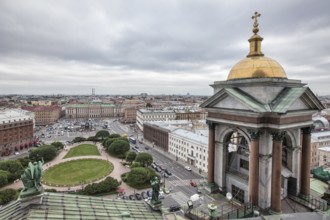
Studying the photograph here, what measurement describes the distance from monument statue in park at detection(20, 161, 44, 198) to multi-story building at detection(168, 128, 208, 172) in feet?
214

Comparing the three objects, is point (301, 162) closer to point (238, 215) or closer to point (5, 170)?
point (238, 215)

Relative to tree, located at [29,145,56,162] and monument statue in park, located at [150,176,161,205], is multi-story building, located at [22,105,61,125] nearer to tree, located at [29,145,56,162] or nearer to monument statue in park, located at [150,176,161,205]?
tree, located at [29,145,56,162]

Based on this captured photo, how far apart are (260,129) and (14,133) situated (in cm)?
11495

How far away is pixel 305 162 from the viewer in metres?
19.0

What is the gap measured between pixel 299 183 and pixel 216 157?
22.6ft

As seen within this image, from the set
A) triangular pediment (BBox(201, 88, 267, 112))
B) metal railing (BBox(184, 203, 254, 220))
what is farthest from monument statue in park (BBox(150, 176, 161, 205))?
triangular pediment (BBox(201, 88, 267, 112))

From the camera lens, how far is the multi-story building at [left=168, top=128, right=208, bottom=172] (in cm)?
7588

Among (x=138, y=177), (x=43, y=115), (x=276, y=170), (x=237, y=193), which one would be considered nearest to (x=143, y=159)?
(x=138, y=177)

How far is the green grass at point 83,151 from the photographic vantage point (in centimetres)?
8919

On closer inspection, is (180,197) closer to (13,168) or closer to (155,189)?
(155,189)

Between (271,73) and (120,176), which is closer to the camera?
(271,73)

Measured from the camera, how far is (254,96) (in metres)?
17.1

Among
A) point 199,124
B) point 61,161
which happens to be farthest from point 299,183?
point 199,124

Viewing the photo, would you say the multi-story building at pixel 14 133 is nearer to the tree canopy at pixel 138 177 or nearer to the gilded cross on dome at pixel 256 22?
the tree canopy at pixel 138 177
